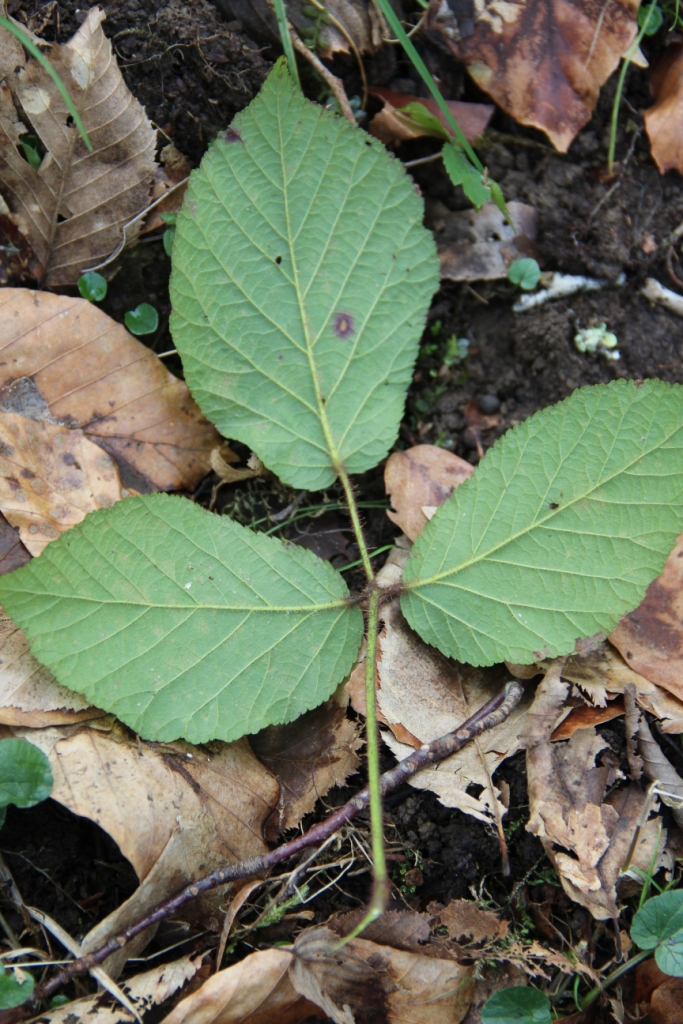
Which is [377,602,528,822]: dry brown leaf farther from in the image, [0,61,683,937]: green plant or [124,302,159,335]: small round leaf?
[124,302,159,335]: small round leaf

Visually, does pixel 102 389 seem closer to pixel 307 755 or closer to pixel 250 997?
pixel 307 755

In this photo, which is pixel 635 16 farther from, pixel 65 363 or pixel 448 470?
pixel 65 363

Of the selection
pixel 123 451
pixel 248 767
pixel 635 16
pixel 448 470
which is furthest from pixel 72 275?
pixel 635 16

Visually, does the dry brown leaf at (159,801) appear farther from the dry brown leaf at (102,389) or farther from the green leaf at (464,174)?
the green leaf at (464,174)

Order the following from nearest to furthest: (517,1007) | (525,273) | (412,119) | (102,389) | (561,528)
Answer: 1. (517,1007)
2. (561,528)
3. (102,389)
4. (412,119)
5. (525,273)

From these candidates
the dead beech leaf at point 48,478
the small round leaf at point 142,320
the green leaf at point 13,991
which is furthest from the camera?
the small round leaf at point 142,320

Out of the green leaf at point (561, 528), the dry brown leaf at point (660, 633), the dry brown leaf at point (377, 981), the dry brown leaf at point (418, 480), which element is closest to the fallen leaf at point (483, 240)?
the dry brown leaf at point (418, 480)

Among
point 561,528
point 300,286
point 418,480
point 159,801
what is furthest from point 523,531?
point 159,801
